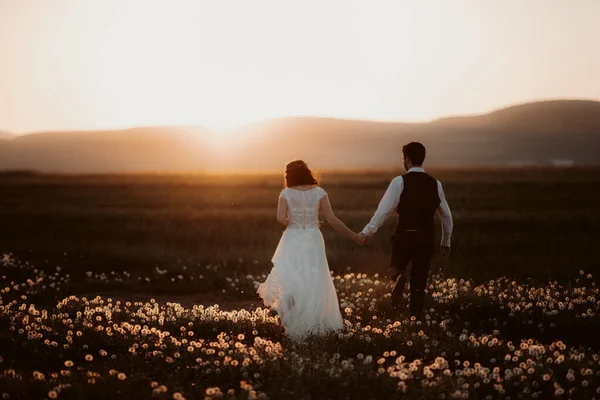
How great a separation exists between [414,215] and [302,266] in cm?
198

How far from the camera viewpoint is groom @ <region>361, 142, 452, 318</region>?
11.5 metres

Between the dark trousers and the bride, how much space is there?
108 cm

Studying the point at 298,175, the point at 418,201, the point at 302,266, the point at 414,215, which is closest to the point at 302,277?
the point at 302,266

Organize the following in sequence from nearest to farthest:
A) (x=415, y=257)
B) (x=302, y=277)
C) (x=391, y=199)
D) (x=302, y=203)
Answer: (x=302, y=203)
(x=302, y=277)
(x=391, y=199)
(x=415, y=257)

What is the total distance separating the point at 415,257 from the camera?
38.7ft

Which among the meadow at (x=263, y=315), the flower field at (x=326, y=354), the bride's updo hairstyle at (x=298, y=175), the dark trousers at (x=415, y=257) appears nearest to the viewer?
the flower field at (x=326, y=354)

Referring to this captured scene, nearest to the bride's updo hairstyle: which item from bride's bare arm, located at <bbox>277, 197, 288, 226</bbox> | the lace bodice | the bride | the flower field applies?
the bride

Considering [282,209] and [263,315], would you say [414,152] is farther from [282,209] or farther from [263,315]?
[263,315]

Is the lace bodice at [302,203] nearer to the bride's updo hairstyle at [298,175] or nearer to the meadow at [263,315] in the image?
the bride's updo hairstyle at [298,175]

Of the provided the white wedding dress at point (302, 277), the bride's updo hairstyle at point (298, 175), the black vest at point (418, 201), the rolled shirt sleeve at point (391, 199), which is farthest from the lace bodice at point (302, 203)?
the black vest at point (418, 201)

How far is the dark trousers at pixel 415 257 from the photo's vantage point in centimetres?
1170

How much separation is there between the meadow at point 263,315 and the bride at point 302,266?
0.42 m

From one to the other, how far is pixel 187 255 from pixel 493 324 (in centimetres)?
1450

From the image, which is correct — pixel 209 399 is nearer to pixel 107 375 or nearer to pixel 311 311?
pixel 107 375
